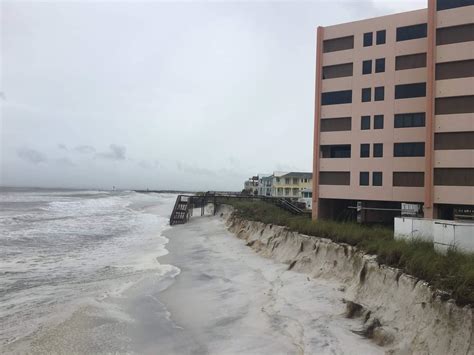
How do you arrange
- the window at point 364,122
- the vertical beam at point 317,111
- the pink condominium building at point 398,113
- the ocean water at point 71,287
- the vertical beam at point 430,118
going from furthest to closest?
the vertical beam at point 317,111, the window at point 364,122, the vertical beam at point 430,118, the pink condominium building at point 398,113, the ocean water at point 71,287

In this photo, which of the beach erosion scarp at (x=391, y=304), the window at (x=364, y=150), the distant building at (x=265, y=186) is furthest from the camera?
the distant building at (x=265, y=186)

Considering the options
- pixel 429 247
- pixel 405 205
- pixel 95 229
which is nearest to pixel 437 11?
pixel 405 205

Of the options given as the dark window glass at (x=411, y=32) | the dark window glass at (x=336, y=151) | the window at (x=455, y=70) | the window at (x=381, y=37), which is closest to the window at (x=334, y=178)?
the dark window glass at (x=336, y=151)

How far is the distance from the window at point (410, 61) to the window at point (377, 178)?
30.6ft

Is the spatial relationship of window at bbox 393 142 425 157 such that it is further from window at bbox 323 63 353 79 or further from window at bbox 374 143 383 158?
window at bbox 323 63 353 79

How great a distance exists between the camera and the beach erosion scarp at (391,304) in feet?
29.3

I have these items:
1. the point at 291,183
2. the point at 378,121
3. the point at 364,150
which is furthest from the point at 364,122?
the point at 291,183

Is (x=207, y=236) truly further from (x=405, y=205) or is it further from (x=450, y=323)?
(x=450, y=323)

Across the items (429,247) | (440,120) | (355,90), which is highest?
(355,90)

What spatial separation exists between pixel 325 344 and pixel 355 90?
28.9m

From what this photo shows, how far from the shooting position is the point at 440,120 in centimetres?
2923

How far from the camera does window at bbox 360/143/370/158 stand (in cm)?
3472

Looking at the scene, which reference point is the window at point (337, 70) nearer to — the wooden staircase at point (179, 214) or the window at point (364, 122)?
the window at point (364, 122)

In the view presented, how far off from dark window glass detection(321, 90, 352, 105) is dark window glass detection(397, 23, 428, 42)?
6.24m
